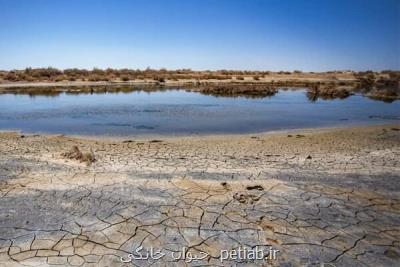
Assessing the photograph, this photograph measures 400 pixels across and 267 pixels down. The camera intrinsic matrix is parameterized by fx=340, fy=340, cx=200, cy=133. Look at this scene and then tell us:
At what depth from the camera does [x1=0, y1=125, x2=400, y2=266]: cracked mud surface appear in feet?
12.9

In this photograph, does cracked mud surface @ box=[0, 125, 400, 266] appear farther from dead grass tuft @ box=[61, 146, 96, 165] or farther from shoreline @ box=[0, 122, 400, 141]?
shoreline @ box=[0, 122, 400, 141]

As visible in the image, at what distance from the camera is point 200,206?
4.98 metres

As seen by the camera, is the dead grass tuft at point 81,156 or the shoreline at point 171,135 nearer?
the dead grass tuft at point 81,156

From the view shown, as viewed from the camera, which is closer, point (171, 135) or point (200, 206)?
point (200, 206)

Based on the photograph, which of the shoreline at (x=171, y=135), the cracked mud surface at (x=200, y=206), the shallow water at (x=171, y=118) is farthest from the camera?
the shallow water at (x=171, y=118)

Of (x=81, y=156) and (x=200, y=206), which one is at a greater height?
(x=81, y=156)

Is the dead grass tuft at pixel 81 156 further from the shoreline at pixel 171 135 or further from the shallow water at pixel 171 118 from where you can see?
the shallow water at pixel 171 118

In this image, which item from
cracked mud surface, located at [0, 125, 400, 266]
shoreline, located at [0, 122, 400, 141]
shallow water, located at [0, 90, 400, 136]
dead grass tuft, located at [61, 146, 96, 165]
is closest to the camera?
cracked mud surface, located at [0, 125, 400, 266]

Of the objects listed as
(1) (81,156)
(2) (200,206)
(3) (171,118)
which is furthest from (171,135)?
(2) (200,206)

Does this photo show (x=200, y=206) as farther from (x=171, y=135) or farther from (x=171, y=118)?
(x=171, y=118)

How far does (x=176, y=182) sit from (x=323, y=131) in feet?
25.7

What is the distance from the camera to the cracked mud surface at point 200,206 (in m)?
3.92

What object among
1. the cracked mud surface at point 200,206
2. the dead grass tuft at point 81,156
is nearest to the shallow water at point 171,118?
Answer: the dead grass tuft at point 81,156

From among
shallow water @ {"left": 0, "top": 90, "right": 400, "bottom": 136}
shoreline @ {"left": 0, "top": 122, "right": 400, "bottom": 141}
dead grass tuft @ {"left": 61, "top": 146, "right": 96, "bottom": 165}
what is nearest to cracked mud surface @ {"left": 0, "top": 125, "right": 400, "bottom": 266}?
dead grass tuft @ {"left": 61, "top": 146, "right": 96, "bottom": 165}
